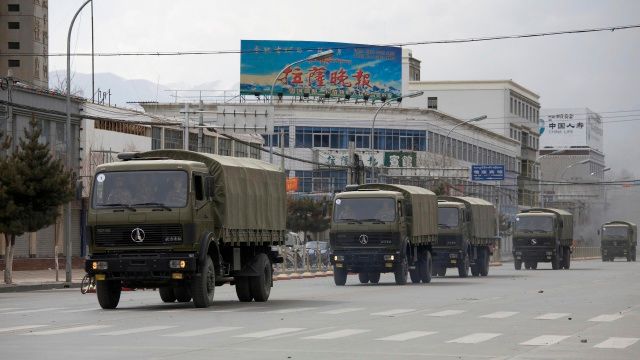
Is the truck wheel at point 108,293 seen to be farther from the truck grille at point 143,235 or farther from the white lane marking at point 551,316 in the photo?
the white lane marking at point 551,316

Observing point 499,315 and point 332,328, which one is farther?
point 499,315

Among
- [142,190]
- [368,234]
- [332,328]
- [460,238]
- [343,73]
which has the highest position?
[343,73]

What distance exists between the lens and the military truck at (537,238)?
7025 centimetres

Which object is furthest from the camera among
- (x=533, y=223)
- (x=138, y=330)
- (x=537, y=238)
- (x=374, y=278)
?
(x=533, y=223)

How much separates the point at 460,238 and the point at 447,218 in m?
0.97

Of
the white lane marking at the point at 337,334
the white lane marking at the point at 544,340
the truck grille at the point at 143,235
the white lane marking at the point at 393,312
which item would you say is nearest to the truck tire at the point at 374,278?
the white lane marking at the point at 393,312

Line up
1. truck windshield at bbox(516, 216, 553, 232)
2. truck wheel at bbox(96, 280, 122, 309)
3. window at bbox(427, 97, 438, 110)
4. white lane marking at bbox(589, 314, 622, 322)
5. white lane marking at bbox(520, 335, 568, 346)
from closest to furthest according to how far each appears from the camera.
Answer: white lane marking at bbox(520, 335, 568, 346), white lane marking at bbox(589, 314, 622, 322), truck wheel at bbox(96, 280, 122, 309), truck windshield at bbox(516, 216, 553, 232), window at bbox(427, 97, 438, 110)

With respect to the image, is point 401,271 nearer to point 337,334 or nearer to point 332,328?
A: point 332,328

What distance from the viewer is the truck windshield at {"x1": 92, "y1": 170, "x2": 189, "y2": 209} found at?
90.9 feet

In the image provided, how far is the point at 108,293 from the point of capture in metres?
28.1

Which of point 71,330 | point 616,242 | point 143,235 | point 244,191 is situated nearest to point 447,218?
point 244,191

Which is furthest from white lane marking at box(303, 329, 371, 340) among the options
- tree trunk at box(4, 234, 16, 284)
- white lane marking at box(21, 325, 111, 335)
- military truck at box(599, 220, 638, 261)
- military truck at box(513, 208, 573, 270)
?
military truck at box(599, 220, 638, 261)

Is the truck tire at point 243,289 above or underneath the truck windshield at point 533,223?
underneath

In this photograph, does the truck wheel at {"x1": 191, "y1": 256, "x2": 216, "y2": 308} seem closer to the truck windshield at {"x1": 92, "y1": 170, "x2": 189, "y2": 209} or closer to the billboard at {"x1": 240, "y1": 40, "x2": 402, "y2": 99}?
the truck windshield at {"x1": 92, "y1": 170, "x2": 189, "y2": 209}
